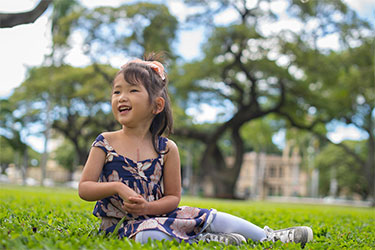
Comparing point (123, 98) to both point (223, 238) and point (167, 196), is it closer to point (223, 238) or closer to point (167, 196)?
point (167, 196)

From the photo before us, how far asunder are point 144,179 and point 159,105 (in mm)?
503

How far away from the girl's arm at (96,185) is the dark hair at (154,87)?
1.25ft

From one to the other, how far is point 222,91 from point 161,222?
59.6 ft

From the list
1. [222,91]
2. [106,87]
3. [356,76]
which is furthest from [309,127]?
[106,87]

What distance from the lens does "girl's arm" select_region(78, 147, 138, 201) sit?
7.49ft

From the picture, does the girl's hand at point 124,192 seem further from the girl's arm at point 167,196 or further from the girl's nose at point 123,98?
the girl's nose at point 123,98

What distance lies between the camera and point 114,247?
6.66 ft

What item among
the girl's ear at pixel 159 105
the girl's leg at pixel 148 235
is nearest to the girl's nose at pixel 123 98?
the girl's ear at pixel 159 105

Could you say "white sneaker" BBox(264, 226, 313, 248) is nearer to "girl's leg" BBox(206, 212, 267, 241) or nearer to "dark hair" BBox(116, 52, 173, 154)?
"girl's leg" BBox(206, 212, 267, 241)

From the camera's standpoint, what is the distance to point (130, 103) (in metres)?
2.56

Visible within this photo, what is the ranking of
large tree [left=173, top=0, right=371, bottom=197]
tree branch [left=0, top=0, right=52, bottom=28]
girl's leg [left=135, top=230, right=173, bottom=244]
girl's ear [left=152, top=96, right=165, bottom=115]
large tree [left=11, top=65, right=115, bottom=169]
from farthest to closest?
1. large tree [left=11, top=65, right=115, bottom=169]
2. large tree [left=173, top=0, right=371, bottom=197]
3. tree branch [left=0, top=0, right=52, bottom=28]
4. girl's ear [left=152, top=96, right=165, bottom=115]
5. girl's leg [left=135, top=230, right=173, bottom=244]

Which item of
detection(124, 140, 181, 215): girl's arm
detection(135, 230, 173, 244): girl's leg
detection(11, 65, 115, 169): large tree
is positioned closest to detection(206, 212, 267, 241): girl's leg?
detection(124, 140, 181, 215): girl's arm

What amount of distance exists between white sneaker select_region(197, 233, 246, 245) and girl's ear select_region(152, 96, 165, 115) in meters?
0.84

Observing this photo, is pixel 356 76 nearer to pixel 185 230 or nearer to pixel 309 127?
pixel 309 127
